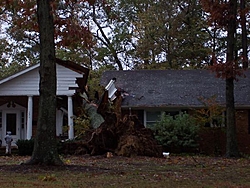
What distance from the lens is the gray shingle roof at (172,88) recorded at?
89.9 ft

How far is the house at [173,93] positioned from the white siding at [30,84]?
3177 mm

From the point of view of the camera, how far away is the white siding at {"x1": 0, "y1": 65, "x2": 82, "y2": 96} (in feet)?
87.1

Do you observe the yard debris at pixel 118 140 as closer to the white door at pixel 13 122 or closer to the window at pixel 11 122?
the white door at pixel 13 122

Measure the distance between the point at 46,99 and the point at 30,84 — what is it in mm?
13650

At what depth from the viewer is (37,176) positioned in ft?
37.0

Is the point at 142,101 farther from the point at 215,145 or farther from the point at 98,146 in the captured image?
the point at 98,146

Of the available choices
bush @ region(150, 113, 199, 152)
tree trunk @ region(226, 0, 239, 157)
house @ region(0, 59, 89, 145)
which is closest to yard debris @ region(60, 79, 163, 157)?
bush @ region(150, 113, 199, 152)

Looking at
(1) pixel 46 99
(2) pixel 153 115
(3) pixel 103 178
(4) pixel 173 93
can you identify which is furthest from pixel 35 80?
(3) pixel 103 178

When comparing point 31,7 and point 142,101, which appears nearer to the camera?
point 31,7

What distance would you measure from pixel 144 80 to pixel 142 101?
3.36 meters

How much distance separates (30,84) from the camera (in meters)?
26.7

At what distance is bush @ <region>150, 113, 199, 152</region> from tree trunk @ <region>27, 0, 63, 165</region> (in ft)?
39.4

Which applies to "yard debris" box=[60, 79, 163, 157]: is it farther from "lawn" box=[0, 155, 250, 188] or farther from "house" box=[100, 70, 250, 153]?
"lawn" box=[0, 155, 250, 188]

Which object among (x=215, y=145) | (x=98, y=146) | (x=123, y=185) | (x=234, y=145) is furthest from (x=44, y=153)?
(x=215, y=145)
